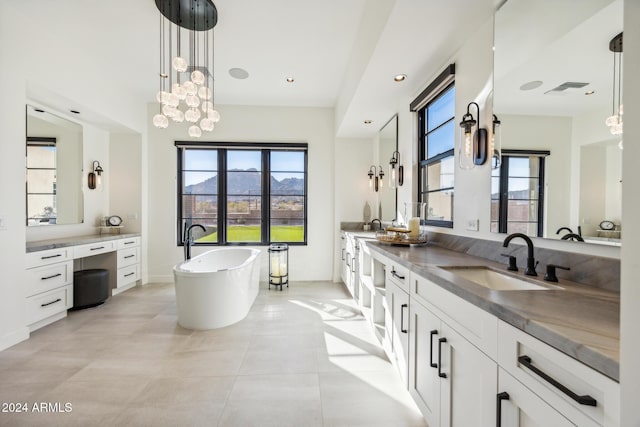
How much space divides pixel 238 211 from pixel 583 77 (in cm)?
469

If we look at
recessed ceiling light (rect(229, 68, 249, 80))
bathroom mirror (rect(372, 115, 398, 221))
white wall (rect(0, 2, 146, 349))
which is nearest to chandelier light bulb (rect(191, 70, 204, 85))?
recessed ceiling light (rect(229, 68, 249, 80))

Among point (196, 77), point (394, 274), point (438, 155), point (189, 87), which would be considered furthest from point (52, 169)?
point (438, 155)

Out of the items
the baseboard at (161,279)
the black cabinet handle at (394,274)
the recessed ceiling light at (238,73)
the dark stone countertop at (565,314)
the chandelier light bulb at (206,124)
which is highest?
the recessed ceiling light at (238,73)

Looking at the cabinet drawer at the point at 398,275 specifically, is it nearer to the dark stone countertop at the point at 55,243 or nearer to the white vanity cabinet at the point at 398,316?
the white vanity cabinet at the point at 398,316

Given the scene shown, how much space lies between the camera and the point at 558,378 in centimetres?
75

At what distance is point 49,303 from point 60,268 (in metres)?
0.39

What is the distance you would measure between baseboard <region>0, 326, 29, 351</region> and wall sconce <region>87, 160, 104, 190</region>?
2.25 m

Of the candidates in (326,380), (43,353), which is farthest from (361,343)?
(43,353)

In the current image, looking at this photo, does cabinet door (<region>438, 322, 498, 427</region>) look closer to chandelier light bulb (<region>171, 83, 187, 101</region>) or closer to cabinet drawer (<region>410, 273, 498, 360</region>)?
cabinet drawer (<region>410, 273, 498, 360</region>)

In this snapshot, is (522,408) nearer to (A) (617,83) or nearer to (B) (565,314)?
(B) (565,314)

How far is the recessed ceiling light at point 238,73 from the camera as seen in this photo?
3.74 m

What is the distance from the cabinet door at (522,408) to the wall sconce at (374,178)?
3728 mm

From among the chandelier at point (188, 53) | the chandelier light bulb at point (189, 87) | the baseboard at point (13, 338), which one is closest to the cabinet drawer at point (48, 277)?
the baseboard at point (13, 338)

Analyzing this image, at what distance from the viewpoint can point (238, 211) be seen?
16.5ft
